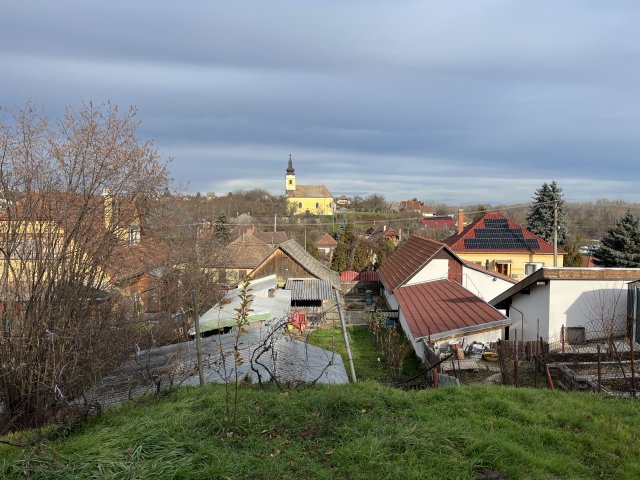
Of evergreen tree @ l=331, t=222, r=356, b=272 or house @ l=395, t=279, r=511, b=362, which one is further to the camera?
evergreen tree @ l=331, t=222, r=356, b=272

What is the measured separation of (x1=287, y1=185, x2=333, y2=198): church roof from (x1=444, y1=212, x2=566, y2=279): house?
70.8 metres

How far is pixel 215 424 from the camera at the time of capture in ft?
16.6

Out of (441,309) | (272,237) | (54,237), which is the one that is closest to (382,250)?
(272,237)

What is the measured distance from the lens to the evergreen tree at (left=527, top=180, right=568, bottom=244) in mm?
40062

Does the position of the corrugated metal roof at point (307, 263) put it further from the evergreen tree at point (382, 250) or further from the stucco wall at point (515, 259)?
the evergreen tree at point (382, 250)

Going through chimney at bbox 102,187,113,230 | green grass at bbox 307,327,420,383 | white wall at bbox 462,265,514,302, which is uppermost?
chimney at bbox 102,187,113,230

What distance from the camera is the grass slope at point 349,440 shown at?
4.21m

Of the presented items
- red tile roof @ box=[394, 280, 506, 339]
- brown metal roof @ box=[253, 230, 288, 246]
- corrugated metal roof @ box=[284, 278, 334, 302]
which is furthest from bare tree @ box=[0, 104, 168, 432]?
brown metal roof @ box=[253, 230, 288, 246]

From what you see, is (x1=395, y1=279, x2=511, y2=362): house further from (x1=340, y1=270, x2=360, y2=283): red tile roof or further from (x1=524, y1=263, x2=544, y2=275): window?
(x1=340, y1=270, x2=360, y2=283): red tile roof

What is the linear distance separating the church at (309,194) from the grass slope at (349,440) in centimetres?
9441

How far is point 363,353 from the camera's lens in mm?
17109

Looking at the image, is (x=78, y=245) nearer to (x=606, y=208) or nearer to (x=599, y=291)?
(x=599, y=291)

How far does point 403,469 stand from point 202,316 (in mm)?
12917

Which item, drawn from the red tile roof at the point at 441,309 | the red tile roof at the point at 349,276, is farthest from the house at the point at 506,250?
the red tile roof at the point at 441,309
